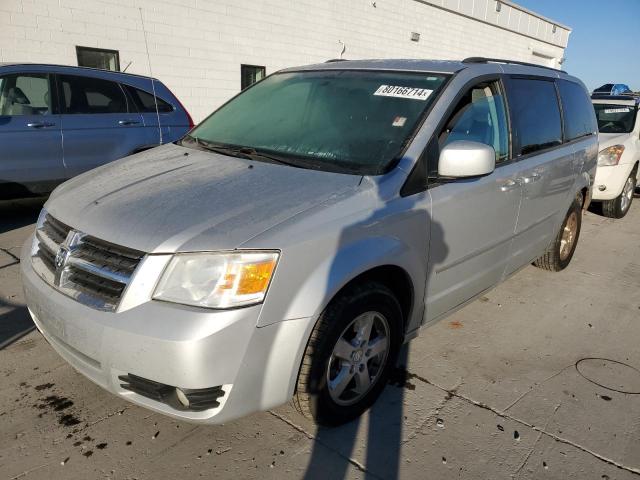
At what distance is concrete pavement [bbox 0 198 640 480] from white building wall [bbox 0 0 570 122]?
5839 mm

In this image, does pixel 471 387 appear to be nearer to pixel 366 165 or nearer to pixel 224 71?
pixel 366 165

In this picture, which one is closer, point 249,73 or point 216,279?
point 216,279

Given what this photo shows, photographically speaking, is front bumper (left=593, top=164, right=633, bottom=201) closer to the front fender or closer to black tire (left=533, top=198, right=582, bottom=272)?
black tire (left=533, top=198, right=582, bottom=272)

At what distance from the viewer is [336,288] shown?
7.14 ft

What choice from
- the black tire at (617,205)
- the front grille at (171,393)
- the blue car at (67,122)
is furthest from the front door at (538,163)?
the blue car at (67,122)

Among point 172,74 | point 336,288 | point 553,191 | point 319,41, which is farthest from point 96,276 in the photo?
point 319,41

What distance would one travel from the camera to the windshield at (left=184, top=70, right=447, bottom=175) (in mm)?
2725

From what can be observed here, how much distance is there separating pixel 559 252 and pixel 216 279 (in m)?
3.92

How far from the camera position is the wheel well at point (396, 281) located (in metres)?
2.42

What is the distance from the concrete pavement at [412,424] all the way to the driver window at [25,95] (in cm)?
270

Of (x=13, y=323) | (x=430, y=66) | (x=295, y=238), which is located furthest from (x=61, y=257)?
(x=430, y=66)

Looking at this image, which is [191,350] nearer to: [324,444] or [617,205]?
[324,444]

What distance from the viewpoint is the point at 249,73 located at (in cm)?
1112

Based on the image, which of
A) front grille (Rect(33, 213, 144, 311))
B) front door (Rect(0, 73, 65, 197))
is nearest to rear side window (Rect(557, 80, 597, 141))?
front grille (Rect(33, 213, 144, 311))
